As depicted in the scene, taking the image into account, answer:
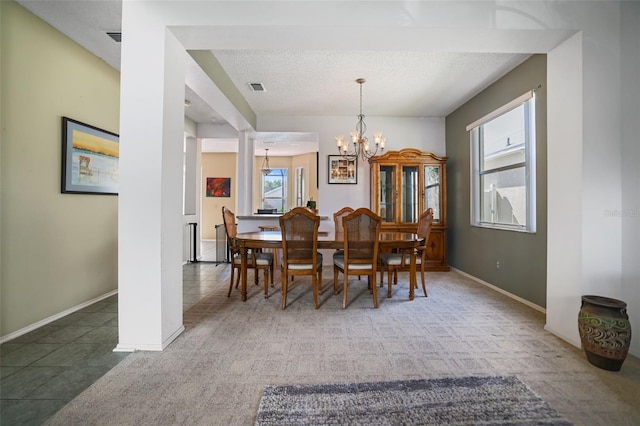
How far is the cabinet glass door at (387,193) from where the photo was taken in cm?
480

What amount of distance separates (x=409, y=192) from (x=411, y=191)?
37 millimetres

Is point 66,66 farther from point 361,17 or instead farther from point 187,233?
point 187,233

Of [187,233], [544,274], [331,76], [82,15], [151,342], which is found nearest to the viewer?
[151,342]

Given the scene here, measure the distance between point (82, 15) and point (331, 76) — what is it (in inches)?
93.9

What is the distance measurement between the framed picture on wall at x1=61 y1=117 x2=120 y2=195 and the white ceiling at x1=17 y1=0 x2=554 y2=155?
0.80 meters

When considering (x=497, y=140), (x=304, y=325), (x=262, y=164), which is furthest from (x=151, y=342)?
(x=262, y=164)

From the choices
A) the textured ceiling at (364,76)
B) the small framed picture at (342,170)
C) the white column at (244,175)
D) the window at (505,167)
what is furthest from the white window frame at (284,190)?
the window at (505,167)

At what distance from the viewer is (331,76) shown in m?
3.56

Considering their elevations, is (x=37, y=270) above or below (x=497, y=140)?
below

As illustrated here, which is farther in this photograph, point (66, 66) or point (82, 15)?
point (66, 66)

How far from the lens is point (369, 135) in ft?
16.8

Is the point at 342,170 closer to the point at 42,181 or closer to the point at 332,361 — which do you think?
the point at 332,361

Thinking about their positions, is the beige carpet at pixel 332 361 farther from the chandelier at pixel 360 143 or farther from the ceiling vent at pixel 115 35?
the ceiling vent at pixel 115 35

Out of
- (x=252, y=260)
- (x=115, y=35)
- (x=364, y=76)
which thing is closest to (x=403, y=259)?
(x=252, y=260)
